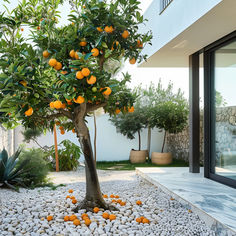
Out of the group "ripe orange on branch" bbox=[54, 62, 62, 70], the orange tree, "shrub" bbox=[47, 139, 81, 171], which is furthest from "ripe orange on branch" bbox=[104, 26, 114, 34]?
"shrub" bbox=[47, 139, 81, 171]

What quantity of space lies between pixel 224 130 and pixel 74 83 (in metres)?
3.20

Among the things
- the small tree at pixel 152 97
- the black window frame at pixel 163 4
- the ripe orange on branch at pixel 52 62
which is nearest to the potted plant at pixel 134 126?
the small tree at pixel 152 97

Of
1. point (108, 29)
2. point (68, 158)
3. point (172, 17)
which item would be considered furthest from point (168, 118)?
point (108, 29)

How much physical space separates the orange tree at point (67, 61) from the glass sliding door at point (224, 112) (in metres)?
2.06

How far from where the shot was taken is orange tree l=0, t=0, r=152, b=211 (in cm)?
277

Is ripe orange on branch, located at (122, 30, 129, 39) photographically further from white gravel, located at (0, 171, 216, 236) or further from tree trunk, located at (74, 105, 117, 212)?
white gravel, located at (0, 171, 216, 236)

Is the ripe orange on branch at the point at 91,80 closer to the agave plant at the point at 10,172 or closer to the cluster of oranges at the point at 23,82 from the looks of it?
the cluster of oranges at the point at 23,82

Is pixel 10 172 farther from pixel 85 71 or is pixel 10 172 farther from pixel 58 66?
pixel 85 71

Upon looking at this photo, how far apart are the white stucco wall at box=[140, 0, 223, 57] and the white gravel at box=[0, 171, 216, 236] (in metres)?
2.65

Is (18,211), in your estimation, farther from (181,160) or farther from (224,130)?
(181,160)

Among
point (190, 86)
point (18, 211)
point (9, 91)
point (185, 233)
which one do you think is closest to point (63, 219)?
point (18, 211)

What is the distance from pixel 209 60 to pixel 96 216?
3573mm

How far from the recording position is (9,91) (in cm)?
277

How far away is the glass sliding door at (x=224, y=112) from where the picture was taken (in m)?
4.76
